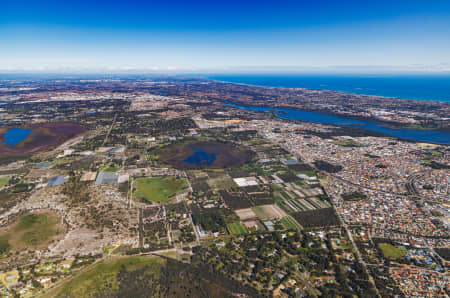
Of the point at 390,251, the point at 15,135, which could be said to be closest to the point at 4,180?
the point at 15,135

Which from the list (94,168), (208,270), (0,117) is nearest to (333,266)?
(208,270)

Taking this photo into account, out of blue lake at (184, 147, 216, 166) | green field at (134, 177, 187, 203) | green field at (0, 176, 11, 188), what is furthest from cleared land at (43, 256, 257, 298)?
green field at (0, 176, 11, 188)

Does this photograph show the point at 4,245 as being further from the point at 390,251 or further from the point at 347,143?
the point at 347,143

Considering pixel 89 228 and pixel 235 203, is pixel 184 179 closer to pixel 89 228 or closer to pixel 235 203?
pixel 235 203

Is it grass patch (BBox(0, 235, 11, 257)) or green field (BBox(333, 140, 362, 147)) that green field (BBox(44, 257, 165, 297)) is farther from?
green field (BBox(333, 140, 362, 147))

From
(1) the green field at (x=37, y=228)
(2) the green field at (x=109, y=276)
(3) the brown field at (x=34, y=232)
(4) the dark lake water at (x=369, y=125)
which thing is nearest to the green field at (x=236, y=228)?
(2) the green field at (x=109, y=276)

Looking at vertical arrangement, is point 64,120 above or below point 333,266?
above

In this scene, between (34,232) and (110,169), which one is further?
(110,169)
